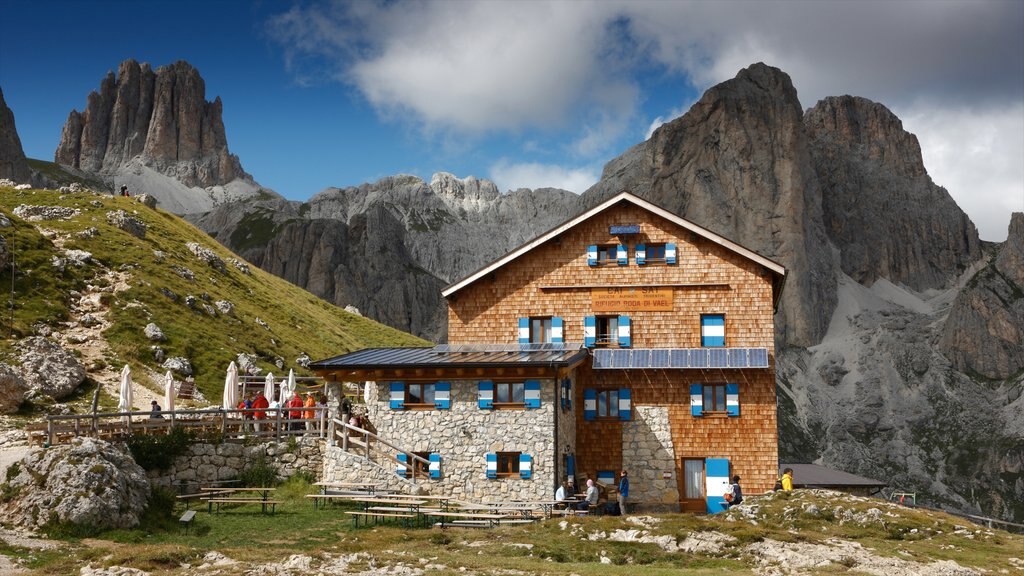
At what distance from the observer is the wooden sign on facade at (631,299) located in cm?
4291

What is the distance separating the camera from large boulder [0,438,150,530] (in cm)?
2742

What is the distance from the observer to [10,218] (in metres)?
70.4

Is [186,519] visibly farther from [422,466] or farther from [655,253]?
[655,253]

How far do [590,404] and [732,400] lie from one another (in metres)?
6.11

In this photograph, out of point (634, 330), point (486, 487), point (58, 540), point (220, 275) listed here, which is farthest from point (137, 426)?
point (220, 275)

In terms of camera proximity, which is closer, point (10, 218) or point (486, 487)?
point (486, 487)

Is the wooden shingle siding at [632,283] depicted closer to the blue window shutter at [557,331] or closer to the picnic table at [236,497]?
the blue window shutter at [557,331]

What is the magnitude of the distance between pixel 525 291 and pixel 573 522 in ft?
51.0

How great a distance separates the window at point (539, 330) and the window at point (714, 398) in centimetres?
739

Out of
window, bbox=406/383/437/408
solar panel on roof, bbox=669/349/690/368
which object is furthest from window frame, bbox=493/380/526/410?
solar panel on roof, bbox=669/349/690/368

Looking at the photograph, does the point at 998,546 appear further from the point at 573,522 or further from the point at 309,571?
the point at 309,571

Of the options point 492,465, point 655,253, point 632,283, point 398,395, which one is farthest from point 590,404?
point 398,395

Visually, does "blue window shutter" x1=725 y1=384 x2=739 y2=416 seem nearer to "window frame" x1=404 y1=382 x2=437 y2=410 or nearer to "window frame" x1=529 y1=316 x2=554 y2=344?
"window frame" x1=529 y1=316 x2=554 y2=344

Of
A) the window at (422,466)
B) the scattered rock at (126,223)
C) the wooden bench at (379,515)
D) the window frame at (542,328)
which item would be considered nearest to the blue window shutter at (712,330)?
the window frame at (542,328)
